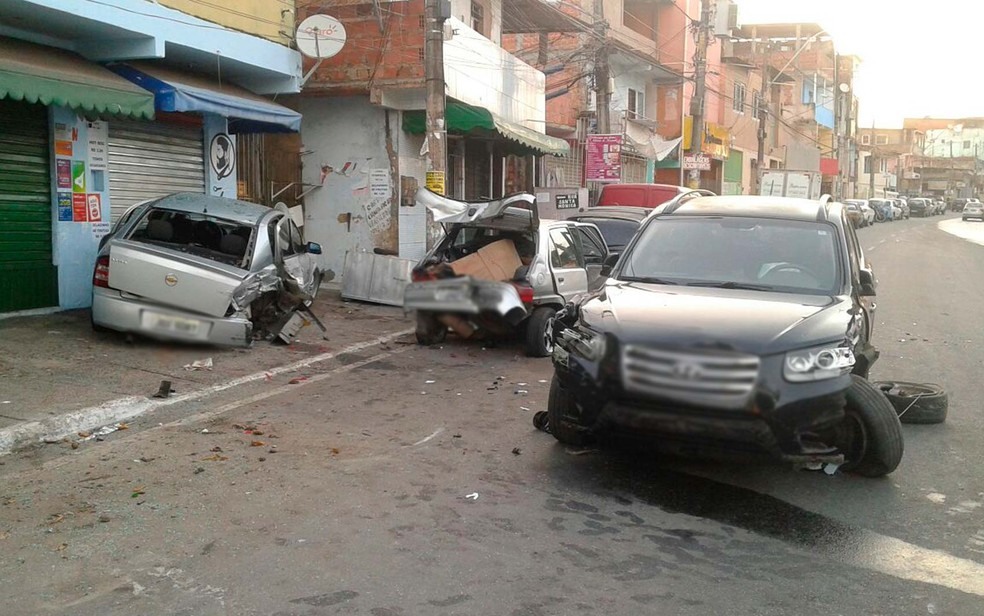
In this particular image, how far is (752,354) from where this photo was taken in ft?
10.5

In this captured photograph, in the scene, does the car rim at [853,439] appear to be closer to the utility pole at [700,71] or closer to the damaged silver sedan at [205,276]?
the damaged silver sedan at [205,276]

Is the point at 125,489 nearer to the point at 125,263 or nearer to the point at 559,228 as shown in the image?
the point at 125,263

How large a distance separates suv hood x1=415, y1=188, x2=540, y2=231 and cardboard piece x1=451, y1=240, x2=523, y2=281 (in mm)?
81

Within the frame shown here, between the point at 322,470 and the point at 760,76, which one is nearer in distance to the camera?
the point at 322,470

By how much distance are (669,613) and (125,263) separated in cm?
314

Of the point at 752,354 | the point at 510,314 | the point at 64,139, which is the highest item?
the point at 64,139

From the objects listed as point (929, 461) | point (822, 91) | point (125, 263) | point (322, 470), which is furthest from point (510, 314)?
point (822, 91)

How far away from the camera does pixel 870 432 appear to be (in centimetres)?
540

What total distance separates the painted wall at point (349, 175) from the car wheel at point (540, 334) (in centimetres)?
641

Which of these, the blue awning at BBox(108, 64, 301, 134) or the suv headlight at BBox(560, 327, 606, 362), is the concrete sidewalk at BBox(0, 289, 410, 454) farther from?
the blue awning at BBox(108, 64, 301, 134)

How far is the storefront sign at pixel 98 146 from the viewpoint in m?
11.0

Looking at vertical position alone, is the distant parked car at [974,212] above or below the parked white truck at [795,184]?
below

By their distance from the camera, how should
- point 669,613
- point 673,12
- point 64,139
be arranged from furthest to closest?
point 673,12
point 64,139
point 669,613

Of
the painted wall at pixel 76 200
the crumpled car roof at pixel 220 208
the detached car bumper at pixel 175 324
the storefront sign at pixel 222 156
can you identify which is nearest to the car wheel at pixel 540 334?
the crumpled car roof at pixel 220 208
